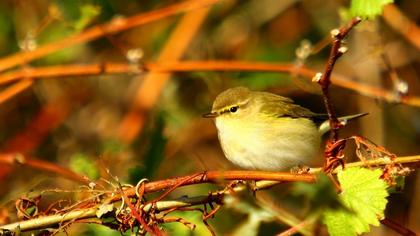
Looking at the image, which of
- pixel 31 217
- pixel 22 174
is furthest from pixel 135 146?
pixel 31 217

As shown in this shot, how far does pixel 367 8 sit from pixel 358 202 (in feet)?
2.65

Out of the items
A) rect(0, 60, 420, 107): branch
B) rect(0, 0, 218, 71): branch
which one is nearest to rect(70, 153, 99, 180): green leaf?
rect(0, 60, 420, 107): branch

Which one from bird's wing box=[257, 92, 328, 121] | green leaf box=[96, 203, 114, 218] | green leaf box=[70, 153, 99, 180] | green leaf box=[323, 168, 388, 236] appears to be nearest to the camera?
green leaf box=[323, 168, 388, 236]

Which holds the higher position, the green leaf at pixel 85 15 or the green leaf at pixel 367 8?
the green leaf at pixel 85 15

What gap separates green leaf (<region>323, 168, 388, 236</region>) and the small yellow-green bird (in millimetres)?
1086

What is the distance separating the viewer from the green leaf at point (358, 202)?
2.63 metres

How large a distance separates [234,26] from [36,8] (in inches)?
68.0

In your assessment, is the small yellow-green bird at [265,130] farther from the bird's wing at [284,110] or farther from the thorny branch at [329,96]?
the thorny branch at [329,96]

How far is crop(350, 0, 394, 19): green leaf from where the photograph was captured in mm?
2982

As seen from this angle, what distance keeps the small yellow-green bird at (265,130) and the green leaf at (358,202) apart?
42.8 inches

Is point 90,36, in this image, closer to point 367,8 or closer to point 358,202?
point 367,8

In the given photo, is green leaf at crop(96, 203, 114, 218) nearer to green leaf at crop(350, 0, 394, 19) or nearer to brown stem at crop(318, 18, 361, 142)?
brown stem at crop(318, 18, 361, 142)

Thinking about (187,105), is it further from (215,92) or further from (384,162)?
(384,162)

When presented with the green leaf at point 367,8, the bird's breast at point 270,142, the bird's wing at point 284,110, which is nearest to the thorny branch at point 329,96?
the green leaf at point 367,8
